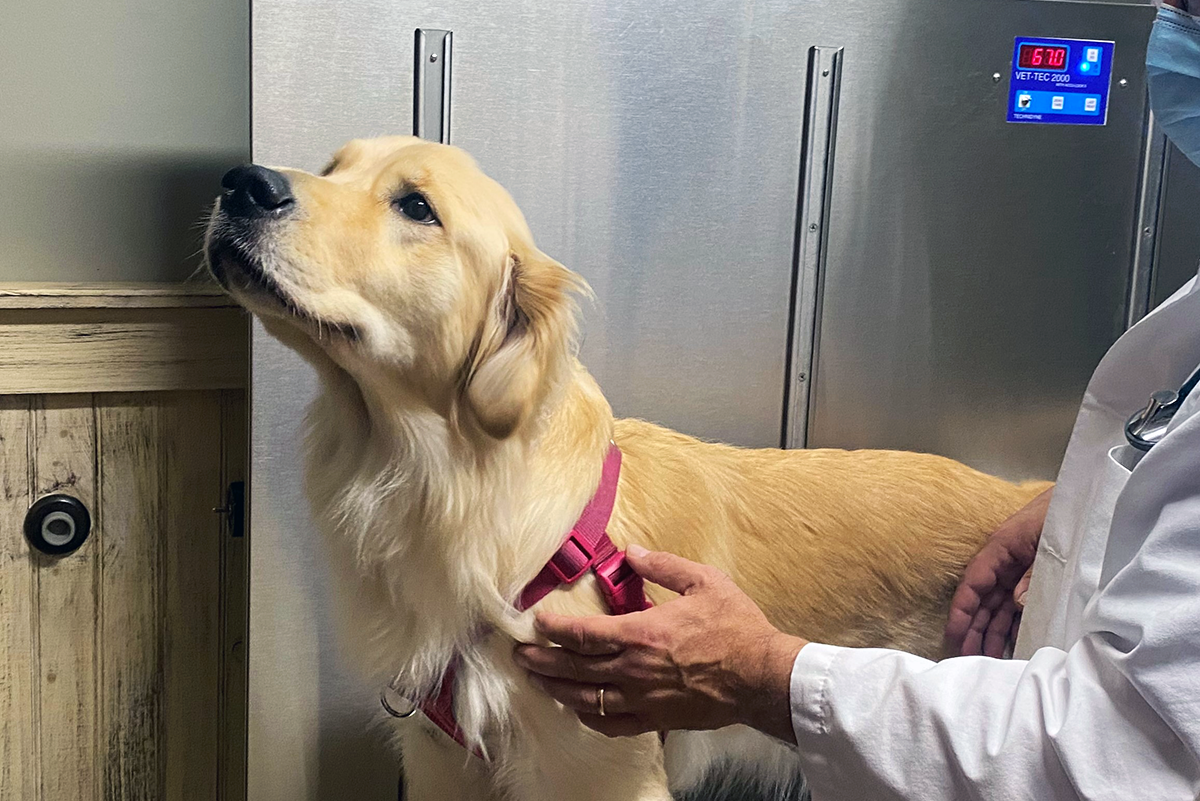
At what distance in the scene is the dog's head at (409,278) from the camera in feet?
2.95

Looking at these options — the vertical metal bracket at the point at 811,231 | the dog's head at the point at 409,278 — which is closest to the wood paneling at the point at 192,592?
the dog's head at the point at 409,278

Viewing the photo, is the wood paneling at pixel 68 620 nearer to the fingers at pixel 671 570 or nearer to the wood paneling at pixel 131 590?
the wood paneling at pixel 131 590

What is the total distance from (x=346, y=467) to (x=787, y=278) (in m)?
0.70

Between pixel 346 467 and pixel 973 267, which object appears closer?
pixel 346 467

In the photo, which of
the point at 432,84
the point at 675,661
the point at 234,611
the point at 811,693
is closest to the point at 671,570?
the point at 675,661

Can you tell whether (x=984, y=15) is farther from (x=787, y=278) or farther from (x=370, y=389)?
(x=370, y=389)

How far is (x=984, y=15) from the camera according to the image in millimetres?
1405

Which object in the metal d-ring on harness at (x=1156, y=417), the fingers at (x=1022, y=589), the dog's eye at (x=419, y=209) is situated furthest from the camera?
the fingers at (x=1022, y=589)

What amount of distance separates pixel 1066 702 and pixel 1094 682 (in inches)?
0.9

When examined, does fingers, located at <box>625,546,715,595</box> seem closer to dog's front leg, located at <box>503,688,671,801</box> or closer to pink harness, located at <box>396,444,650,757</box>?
pink harness, located at <box>396,444,650,757</box>

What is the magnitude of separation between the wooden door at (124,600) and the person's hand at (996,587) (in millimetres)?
1032

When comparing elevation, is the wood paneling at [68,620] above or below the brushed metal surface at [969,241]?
below

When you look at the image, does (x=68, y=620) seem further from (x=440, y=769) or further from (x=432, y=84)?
(x=432, y=84)

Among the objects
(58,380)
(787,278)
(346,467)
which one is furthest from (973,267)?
(58,380)
